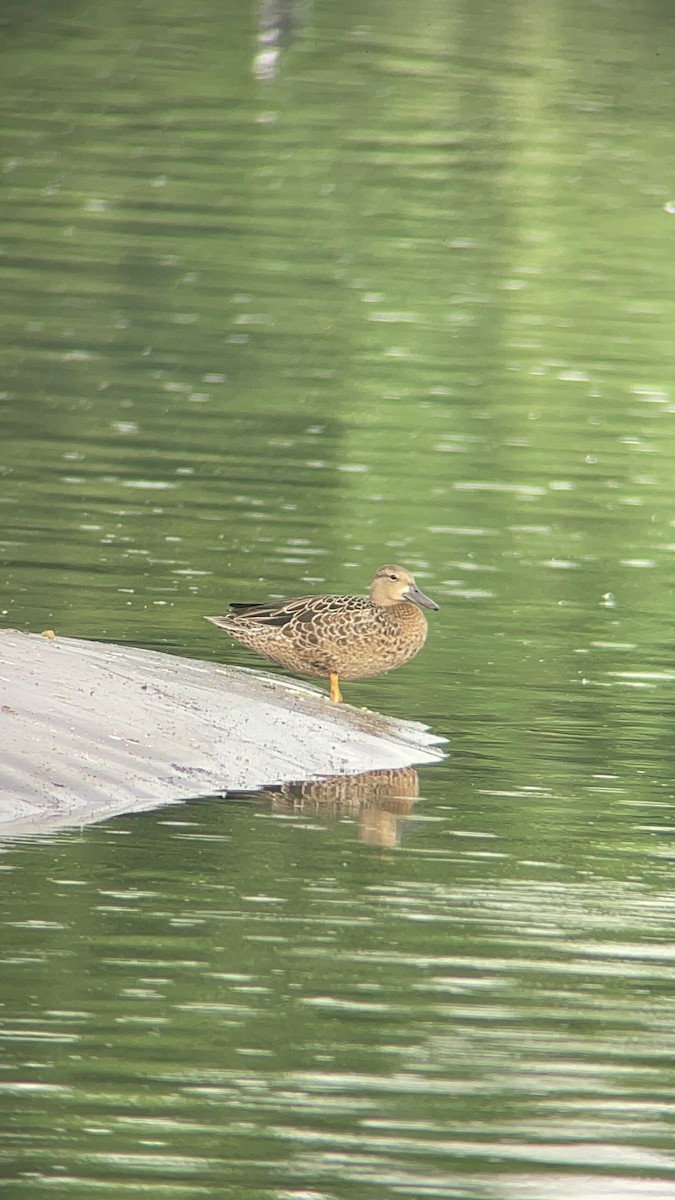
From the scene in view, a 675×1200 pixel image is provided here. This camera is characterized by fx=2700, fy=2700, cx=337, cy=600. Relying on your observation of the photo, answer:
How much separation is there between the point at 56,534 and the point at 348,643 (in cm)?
684

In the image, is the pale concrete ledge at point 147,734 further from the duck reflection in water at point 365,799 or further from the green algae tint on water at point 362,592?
the green algae tint on water at point 362,592

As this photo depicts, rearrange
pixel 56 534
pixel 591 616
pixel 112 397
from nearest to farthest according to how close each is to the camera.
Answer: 1. pixel 591 616
2. pixel 56 534
3. pixel 112 397

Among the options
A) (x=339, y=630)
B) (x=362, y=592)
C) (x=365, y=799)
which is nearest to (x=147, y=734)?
(x=365, y=799)

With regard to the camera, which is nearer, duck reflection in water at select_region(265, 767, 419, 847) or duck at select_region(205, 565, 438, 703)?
duck reflection in water at select_region(265, 767, 419, 847)

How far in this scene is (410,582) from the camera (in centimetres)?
1595

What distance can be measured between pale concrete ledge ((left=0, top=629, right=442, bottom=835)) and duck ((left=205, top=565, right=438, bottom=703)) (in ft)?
1.02

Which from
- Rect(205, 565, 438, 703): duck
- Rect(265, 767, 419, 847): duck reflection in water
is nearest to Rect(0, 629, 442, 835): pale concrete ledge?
Rect(265, 767, 419, 847): duck reflection in water

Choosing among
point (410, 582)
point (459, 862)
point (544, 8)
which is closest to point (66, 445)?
point (410, 582)

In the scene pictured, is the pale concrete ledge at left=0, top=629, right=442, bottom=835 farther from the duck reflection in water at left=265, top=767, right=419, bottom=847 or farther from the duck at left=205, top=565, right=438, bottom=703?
the duck at left=205, top=565, right=438, bottom=703

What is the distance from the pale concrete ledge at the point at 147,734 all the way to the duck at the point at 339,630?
0.31 metres

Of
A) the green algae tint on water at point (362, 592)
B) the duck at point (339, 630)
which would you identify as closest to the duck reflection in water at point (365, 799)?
the green algae tint on water at point (362, 592)

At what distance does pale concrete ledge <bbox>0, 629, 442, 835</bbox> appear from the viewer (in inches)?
508

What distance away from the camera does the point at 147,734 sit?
1370 centimetres

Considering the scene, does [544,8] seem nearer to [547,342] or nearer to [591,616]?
[547,342]
